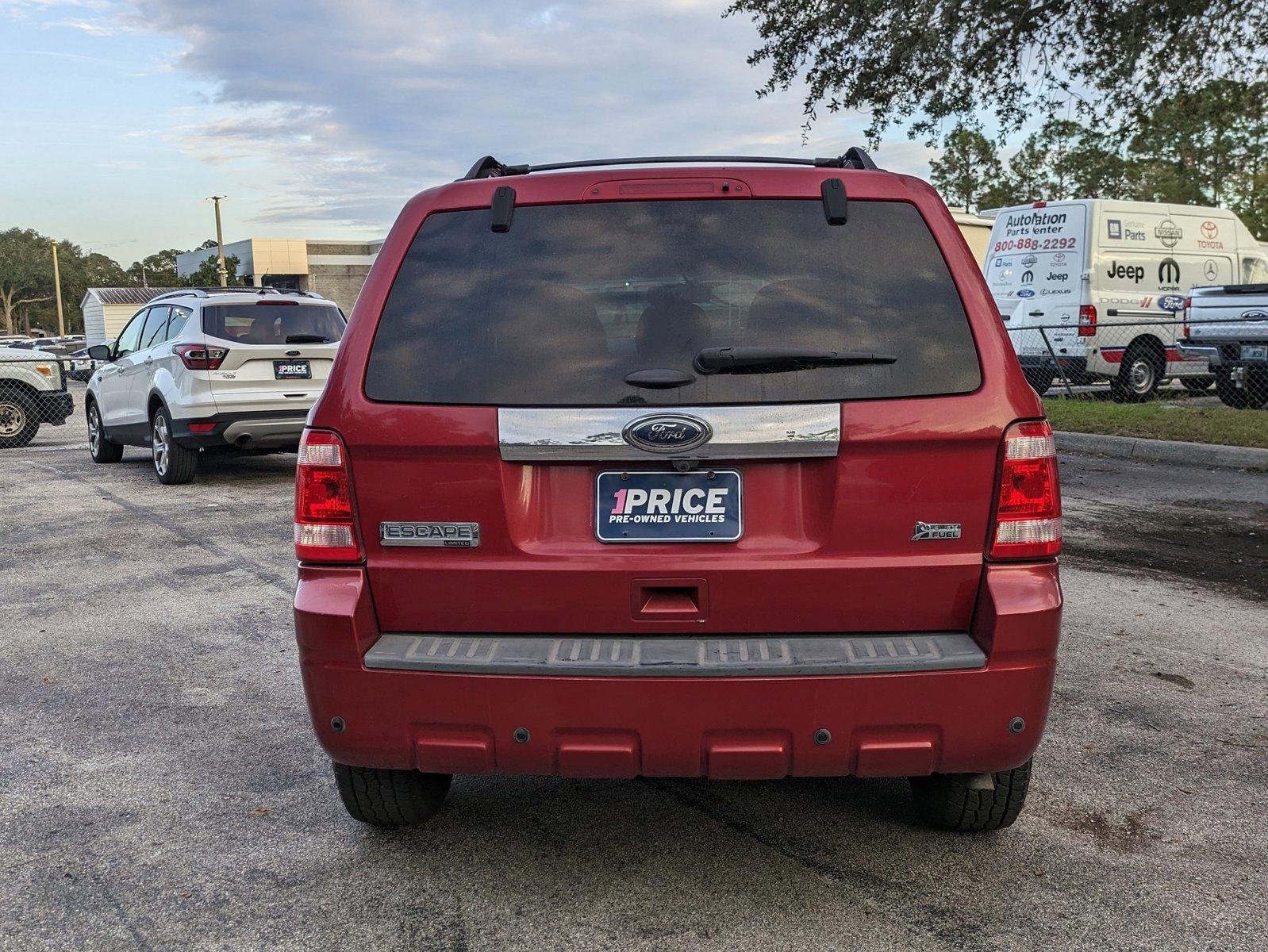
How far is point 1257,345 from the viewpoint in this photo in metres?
14.6

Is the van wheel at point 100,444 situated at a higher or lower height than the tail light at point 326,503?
lower

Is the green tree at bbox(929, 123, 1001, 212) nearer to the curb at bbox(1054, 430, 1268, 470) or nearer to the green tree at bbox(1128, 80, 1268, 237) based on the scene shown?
the green tree at bbox(1128, 80, 1268, 237)

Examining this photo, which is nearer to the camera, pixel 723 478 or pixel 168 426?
pixel 723 478

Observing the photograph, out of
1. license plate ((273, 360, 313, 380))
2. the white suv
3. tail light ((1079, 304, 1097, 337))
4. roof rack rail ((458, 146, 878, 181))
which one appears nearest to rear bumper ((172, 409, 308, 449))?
the white suv

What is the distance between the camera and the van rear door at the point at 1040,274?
55.4ft

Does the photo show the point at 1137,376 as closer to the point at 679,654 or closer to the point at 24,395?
the point at 24,395

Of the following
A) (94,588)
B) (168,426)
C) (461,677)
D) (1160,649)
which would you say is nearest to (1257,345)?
(1160,649)

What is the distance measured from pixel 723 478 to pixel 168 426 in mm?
9338

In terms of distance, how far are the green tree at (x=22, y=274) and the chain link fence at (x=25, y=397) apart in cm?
11600

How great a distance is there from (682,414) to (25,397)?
15165 millimetres

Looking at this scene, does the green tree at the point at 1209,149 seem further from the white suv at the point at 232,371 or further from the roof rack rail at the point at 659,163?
the roof rack rail at the point at 659,163

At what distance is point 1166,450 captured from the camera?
39.9ft

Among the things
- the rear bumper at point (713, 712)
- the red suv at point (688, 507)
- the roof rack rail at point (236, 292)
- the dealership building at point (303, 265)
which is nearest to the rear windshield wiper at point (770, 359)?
the red suv at point (688, 507)

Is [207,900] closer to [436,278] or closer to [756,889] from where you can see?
[756,889]
